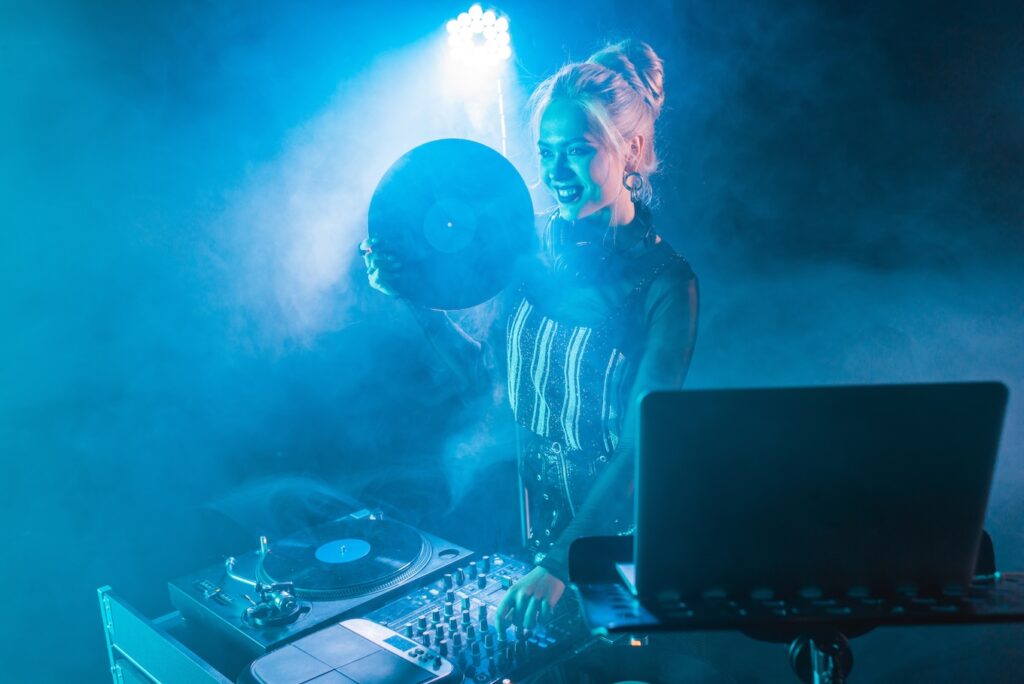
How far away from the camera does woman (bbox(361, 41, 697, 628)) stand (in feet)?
5.87

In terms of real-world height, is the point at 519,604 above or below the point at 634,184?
below

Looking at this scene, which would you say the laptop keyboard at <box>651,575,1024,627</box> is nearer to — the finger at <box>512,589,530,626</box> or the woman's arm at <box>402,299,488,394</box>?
the finger at <box>512,589,530,626</box>

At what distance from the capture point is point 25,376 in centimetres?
184

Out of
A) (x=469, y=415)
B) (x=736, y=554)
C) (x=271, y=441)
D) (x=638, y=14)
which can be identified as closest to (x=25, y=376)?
(x=271, y=441)

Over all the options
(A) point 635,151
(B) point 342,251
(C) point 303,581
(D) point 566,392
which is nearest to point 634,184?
(A) point 635,151

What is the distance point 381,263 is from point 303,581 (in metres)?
0.75

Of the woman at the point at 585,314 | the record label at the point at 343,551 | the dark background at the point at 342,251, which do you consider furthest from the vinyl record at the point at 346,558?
the dark background at the point at 342,251

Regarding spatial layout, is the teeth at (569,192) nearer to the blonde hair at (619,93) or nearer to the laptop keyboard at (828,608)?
the blonde hair at (619,93)

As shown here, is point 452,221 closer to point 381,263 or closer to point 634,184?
point 381,263

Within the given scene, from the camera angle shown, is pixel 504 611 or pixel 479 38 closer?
pixel 504 611

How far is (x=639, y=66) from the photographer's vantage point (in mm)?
2312

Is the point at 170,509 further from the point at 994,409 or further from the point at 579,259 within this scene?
the point at 994,409

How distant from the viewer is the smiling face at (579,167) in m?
1.95

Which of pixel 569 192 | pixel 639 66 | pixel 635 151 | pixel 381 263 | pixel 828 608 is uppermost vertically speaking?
pixel 639 66
